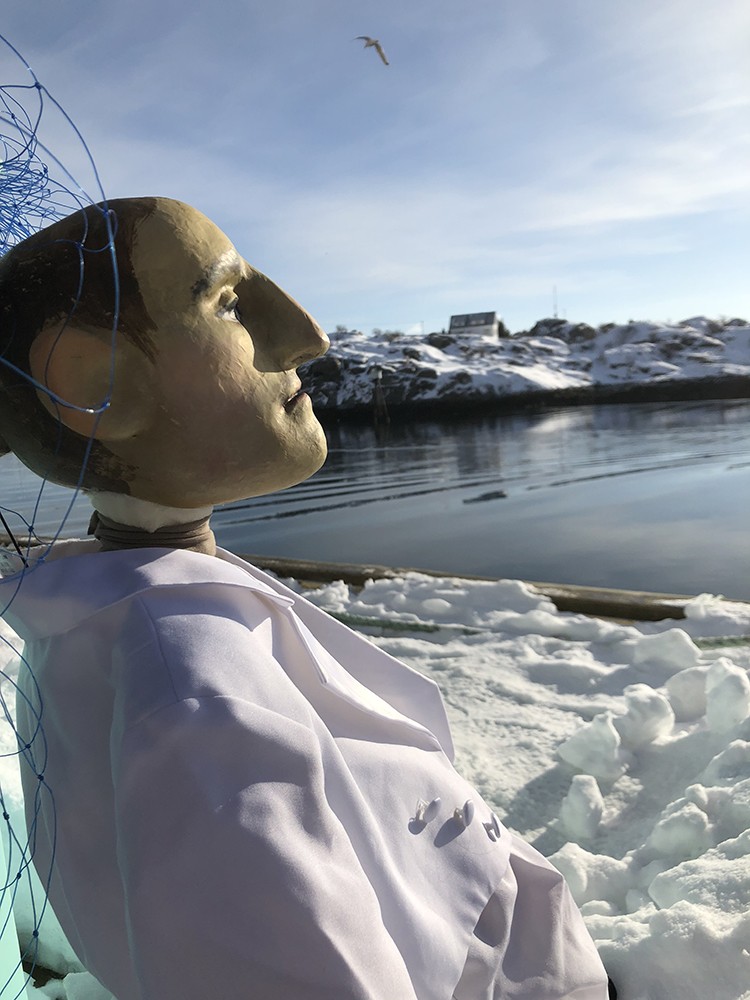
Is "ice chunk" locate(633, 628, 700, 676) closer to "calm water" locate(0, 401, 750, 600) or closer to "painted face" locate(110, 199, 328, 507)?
"calm water" locate(0, 401, 750, 600)

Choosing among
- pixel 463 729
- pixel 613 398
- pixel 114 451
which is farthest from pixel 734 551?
pixel 613 398

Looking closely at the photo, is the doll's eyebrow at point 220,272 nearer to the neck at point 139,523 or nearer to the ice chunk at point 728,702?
the neck at point 139,523

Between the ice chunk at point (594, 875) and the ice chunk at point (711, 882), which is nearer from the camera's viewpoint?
the ice chunk at point (711, 882)

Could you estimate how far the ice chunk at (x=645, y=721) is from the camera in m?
2.06

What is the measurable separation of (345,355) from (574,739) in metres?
22.8

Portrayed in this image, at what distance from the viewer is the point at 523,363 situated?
29.6 m

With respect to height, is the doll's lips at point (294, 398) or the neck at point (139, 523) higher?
the doll's lips at point (294, 398)

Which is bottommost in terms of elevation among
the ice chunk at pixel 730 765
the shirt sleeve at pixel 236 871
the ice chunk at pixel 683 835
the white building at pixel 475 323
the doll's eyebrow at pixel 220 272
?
the ice chunk at pixel 683 835

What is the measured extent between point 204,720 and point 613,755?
1.58 m

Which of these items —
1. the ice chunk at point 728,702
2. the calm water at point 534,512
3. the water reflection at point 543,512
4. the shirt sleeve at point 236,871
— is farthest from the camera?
the water reflection at point 543,512

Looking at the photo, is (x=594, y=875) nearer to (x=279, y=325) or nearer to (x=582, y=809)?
(x=582, y=809)

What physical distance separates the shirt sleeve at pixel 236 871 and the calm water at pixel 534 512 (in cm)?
72

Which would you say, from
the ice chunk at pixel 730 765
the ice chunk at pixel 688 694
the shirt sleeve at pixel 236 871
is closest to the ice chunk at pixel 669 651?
the ice chunk at pixel 688 694

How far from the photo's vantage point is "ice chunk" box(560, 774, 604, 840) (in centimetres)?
179
